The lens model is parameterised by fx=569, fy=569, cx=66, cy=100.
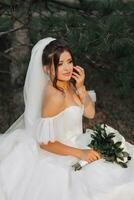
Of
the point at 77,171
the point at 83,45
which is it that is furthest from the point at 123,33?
the point at 77,171

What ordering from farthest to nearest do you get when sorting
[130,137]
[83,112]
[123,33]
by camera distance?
1. [130,137]
2. [123,33]
3. [83,112]

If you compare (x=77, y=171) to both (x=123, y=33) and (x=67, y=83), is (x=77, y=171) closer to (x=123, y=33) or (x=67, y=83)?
(x=67, y=83)

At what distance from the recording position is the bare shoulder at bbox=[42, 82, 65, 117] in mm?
3098

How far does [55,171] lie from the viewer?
313 cm

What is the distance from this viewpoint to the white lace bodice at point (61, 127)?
311cm

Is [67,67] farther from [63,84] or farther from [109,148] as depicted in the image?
[109,148]

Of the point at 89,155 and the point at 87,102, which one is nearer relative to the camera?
the point at 89,155

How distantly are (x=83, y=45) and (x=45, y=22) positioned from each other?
306mm

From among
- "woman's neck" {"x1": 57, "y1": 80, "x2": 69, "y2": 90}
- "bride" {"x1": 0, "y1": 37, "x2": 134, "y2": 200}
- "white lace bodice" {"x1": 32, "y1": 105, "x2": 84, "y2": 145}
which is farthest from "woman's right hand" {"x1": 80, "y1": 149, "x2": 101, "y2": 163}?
"woman's neck" {"x1": 57, "y1": 80, "x2": 69, "y2": 90}

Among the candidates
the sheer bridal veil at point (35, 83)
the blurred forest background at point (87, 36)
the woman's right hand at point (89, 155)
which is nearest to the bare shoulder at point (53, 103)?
the sheer bridal veil at point (35, 83)

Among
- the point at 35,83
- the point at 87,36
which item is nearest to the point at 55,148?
the point at 35,83

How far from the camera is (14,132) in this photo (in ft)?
10.9

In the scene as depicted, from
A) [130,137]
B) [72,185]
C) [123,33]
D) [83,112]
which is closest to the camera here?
[72,185]

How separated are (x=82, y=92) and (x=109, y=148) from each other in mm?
351
